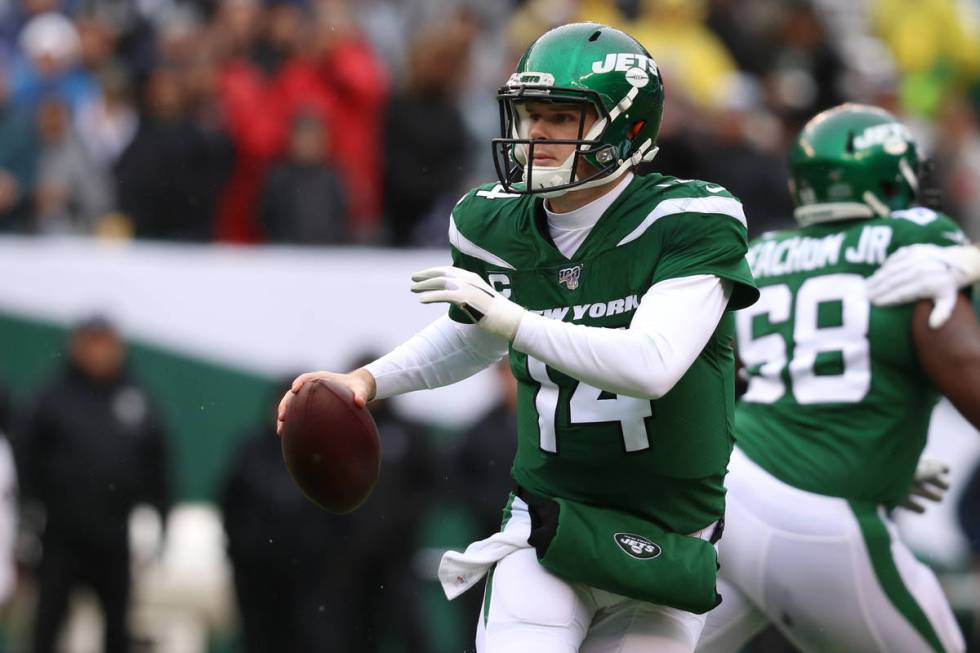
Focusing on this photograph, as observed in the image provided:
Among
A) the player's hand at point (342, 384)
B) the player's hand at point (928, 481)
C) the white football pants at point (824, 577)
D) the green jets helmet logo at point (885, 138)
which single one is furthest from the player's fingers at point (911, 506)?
the player's hand at point (342, 384)

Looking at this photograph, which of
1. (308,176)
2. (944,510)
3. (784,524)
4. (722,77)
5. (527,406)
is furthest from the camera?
(722,77)

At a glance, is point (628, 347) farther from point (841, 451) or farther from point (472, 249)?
point (841, 451)

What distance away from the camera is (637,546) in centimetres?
381

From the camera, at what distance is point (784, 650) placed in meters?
8.05

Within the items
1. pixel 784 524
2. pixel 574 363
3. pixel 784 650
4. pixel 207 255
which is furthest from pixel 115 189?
pixel 574 363

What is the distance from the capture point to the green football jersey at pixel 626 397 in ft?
12.4

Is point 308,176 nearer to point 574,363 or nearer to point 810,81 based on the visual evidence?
point 810,81

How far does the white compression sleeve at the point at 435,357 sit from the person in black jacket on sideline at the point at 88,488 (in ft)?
13.9

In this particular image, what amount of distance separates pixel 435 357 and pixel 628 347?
0.77m

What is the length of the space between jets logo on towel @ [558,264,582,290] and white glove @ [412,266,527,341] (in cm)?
31

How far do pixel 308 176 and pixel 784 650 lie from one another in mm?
3280

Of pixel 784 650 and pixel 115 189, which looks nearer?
pixel 784 650

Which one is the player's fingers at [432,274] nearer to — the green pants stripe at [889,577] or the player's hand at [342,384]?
the player's hand at [342,384]

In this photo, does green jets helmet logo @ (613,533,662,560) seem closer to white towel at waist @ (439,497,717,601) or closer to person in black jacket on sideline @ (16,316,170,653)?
white towel at waist @ (439,497,717,601)
